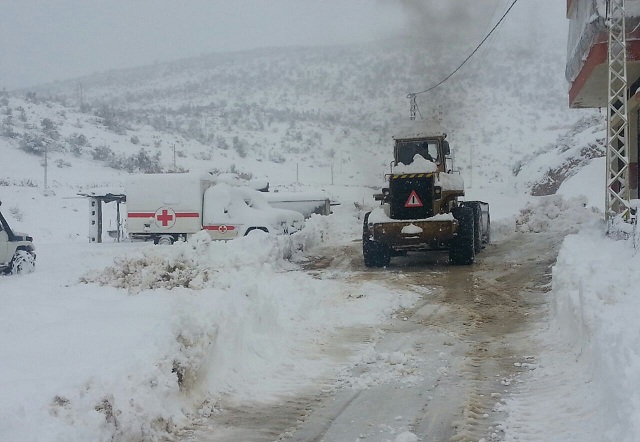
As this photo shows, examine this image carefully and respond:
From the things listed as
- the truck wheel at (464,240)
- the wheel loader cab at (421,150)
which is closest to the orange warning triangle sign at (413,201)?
the truck wheel at (464,240)

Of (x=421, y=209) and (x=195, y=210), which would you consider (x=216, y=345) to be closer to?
(x=421, y=209)

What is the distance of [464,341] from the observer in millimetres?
7258

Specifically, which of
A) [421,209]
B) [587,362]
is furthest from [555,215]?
[587,362]

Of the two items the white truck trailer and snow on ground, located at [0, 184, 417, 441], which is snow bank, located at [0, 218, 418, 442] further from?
the white truck trailer

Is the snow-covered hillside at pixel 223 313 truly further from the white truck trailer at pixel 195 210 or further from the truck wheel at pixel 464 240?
the truck wheel at pixel 464 240

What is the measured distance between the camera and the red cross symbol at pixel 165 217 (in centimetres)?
1881

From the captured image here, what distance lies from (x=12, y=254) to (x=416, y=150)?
909 centimetres

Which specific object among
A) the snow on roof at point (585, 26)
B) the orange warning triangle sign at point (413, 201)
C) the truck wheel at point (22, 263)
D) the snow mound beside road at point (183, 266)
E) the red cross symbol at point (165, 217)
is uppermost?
Answer: the snow on roof at point (585, 26)

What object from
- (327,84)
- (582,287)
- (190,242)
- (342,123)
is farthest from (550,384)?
(327,84)

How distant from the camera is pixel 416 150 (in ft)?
47.1

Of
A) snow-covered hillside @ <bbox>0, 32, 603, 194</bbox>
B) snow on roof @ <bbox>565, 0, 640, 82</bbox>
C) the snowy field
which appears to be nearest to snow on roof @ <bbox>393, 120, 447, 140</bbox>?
snow on roof @ <bbox>565, 0, 640, 82</bbox>

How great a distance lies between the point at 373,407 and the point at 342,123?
64.4m

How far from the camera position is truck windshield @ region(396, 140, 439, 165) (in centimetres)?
1431

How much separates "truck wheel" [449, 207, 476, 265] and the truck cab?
9150 millimetres
